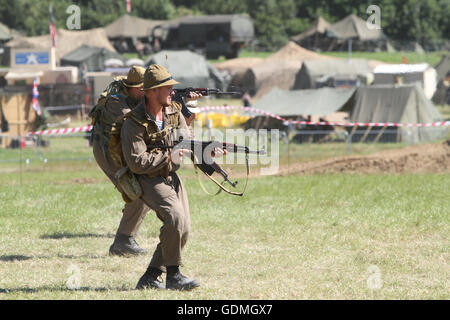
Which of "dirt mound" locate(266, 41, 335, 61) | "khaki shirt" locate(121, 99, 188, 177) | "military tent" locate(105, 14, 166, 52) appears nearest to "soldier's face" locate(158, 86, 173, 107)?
"khaki shirt" locate(121, 99, 188, 177)

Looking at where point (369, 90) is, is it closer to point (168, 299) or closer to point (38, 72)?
point (38, 72)

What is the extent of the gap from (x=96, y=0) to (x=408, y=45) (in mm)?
31334

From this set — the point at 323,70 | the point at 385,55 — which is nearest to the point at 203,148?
the point at 323,70

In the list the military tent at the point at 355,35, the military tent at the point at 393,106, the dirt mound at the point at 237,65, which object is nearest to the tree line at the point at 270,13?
the military tent at the point at 355,35

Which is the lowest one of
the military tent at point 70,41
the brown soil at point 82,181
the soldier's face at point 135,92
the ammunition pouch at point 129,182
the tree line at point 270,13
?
the brown soil at point 82,181

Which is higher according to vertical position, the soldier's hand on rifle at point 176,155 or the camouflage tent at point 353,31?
the camouflage tent at point 353,31

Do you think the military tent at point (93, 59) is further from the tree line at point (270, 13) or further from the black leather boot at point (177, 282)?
the black leather boot at point (177, 282)

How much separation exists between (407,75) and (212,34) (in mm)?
29057

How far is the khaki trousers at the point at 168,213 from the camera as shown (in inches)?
270

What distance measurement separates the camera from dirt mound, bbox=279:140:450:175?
17000mm

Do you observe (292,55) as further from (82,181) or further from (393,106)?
(82,181)

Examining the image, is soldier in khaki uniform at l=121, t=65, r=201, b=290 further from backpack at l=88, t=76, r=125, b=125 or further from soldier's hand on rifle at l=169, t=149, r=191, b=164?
backpack at l=88, t=76, r=125, b=125

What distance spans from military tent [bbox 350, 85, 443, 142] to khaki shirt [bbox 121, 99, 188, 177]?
18.1 metres

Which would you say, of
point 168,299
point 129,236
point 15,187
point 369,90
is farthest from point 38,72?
point 168,299
